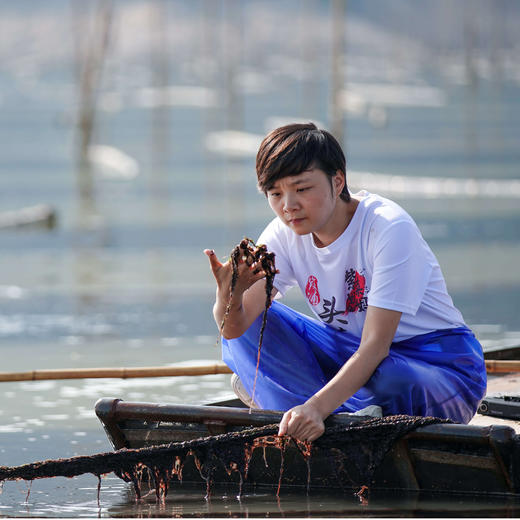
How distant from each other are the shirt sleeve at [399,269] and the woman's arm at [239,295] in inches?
17.5

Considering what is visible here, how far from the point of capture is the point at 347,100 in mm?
82688

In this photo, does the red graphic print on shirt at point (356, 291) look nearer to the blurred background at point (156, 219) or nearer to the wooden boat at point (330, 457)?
the wooden boat at point (330, 457)

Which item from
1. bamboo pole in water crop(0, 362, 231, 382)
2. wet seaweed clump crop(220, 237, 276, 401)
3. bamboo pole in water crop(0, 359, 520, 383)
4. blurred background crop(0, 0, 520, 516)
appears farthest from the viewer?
blurred background crop(0, 0, 520, 516)

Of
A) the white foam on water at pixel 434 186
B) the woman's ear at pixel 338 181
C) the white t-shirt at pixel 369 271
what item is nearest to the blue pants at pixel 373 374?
the white t-shirt at pixel 369 271

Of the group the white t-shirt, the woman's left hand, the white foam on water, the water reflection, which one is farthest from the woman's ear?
the white foam on water

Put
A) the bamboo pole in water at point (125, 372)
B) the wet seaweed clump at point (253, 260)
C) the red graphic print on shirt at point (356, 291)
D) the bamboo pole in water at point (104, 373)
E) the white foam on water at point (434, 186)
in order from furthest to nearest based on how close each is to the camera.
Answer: the white foam on water at point (434, 186) < the bamboo pole in water at point (104, 373) < the bamboo pole in water at point (125, 372) < the red graphic print on shirt at point (356, 291) < the wet seaweed clump at point (253, 260)

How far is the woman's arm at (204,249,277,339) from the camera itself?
16.3 ft

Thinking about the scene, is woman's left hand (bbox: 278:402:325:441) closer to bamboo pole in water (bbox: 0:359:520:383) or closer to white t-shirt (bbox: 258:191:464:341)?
white t-shirt (bbox: 258:191:464:341)

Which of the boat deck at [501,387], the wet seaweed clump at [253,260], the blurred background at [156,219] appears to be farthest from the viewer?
the blurred background at [156,219]

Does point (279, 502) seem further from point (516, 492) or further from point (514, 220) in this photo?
point (514, 220)

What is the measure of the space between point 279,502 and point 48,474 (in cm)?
84

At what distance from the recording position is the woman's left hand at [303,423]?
4.70 meters

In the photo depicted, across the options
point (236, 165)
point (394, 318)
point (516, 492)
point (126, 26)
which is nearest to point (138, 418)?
point (394, 318)

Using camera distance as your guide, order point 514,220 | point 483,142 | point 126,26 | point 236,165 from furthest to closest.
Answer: point 126,26, point 483,142, point 236,165, point 514,220
